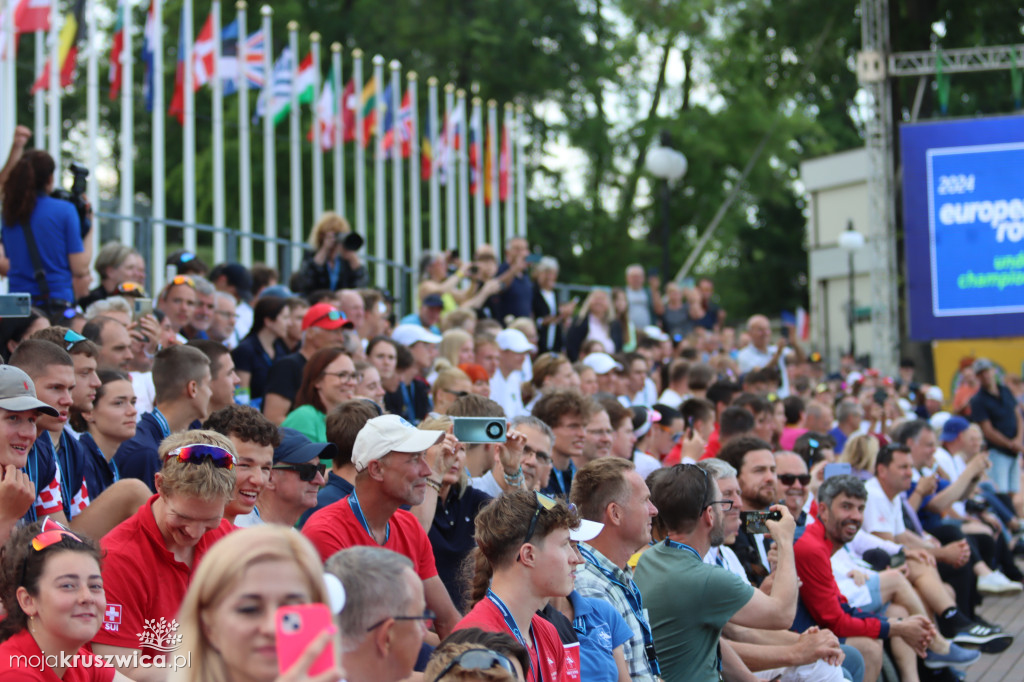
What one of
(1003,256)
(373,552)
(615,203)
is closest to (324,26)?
(615,203)

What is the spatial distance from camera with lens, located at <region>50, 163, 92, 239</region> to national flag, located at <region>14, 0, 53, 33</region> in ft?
21.2

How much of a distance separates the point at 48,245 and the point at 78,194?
1.36 feet

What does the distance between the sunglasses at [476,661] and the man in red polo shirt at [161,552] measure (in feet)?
3.75

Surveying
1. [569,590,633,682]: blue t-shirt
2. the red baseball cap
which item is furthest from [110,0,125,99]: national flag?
[569,590,633,682]: blue t-shirt

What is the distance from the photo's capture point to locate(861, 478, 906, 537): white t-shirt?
27.1ft

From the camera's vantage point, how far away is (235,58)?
15.8 m

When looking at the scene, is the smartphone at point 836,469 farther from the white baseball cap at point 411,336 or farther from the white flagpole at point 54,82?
the white flagpole at point 54,82

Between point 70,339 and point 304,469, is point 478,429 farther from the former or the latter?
point 70,339

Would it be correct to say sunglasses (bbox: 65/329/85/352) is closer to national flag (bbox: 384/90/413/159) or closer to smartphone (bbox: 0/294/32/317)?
smartphone (bbox: 0/294/32/317)

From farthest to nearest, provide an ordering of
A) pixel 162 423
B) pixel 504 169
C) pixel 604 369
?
pixel 504 169
pixel 604 369
pixel 162 423

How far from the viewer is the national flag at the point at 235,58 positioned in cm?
1576

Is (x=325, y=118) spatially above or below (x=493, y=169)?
above

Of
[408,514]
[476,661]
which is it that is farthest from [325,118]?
[476,661]

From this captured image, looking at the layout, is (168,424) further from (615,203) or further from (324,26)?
(615,203)
